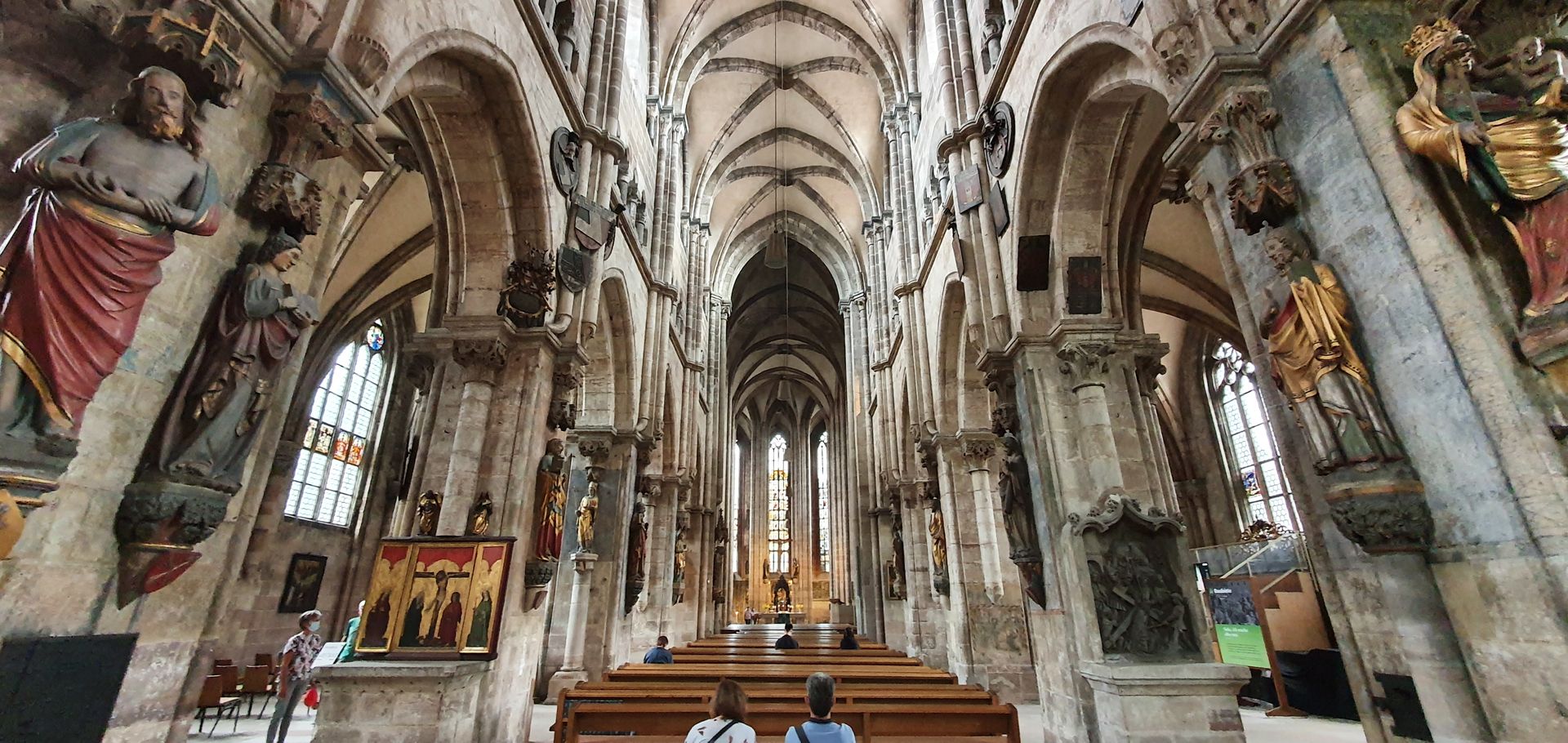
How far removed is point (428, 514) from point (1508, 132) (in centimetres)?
860

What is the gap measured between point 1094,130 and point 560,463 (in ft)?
24.9

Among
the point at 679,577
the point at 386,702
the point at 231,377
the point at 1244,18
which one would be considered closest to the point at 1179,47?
the point at 1244,18

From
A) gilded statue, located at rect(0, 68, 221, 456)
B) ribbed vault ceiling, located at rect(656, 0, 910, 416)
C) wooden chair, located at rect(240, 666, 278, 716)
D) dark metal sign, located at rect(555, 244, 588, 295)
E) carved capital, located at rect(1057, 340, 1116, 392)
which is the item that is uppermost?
ribbed vault ceiling, located at rect(656, 0, 910, 416)

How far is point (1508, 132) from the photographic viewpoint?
113 inches

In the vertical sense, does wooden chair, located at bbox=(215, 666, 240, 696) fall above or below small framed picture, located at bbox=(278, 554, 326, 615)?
below

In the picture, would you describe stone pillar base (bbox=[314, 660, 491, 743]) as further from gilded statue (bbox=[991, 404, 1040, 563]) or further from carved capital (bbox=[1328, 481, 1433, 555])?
carved capital (bbox=[1328, 481, 1433, 555])

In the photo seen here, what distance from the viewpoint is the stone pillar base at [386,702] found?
5.45 m

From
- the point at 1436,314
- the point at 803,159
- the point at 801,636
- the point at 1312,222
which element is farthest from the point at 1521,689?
the point at 803,159

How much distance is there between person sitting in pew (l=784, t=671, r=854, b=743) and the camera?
9.11 ft

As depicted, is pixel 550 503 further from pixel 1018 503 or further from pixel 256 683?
pixel 256 683

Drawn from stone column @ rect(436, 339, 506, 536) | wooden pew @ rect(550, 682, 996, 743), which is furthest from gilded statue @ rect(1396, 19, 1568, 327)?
stone column @ rect(436, 339, 506, 536)

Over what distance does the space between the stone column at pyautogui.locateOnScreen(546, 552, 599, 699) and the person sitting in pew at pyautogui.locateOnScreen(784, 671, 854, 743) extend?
8.44m

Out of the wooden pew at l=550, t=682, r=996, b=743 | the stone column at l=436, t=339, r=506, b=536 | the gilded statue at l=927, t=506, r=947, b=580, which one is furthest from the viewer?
the gilded statue at l=927, t=506, r=947, b=580

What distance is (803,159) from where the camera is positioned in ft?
73.9
